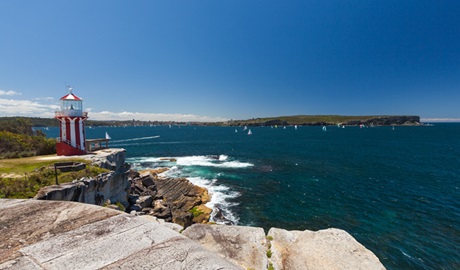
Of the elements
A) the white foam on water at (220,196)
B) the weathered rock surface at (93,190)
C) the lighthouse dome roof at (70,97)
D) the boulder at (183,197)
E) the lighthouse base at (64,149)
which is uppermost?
the lighthouse dome roof at (70,97)

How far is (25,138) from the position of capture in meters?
28.5

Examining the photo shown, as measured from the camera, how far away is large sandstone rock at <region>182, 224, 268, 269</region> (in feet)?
17.8

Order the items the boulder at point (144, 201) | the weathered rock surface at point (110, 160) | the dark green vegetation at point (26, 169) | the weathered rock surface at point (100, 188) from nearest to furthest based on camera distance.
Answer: the weathered rock surface at point (100, 188) < the dark green vegetation at point (26, 169) < the weathered rock surface at point (110, 160) < the boulder at point (144, 201)

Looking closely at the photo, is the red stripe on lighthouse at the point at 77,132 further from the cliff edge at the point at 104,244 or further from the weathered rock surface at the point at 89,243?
the weathered rock surface at the point at 89,243

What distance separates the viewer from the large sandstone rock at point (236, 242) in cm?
542

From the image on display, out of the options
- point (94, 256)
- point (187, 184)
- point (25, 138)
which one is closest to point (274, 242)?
point (94, 256)

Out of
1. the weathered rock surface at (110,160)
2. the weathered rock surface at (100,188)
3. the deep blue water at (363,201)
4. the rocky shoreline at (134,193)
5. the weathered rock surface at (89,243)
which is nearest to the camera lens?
the weathered rock surface at (89,243)

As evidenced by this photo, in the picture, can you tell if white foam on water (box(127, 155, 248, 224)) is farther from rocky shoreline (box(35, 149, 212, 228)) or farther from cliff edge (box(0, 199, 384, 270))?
cliff edge (box(0, 199, 384, 270))

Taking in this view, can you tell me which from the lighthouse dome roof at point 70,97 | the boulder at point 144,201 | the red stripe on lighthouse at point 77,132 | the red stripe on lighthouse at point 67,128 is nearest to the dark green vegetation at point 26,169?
the red stripe on lighthouse at point 67,128

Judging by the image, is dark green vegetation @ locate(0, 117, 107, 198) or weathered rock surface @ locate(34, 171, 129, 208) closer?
weathered rock surface @ locate(34, 171, 129, 208)

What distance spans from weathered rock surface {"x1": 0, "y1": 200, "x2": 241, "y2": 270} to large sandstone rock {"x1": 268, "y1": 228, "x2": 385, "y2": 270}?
340 centimetres

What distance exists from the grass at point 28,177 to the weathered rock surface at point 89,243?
12.8m

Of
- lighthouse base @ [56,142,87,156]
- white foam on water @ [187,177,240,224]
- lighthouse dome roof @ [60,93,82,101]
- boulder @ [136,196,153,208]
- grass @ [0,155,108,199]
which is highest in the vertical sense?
lighthouse dome roof @ [60,93,82,101]

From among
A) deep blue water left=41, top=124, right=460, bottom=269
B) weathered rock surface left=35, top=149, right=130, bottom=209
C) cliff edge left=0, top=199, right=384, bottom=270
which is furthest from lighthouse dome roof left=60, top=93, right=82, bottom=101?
cliff edge left=0, top=199, right=384, bottom=270
